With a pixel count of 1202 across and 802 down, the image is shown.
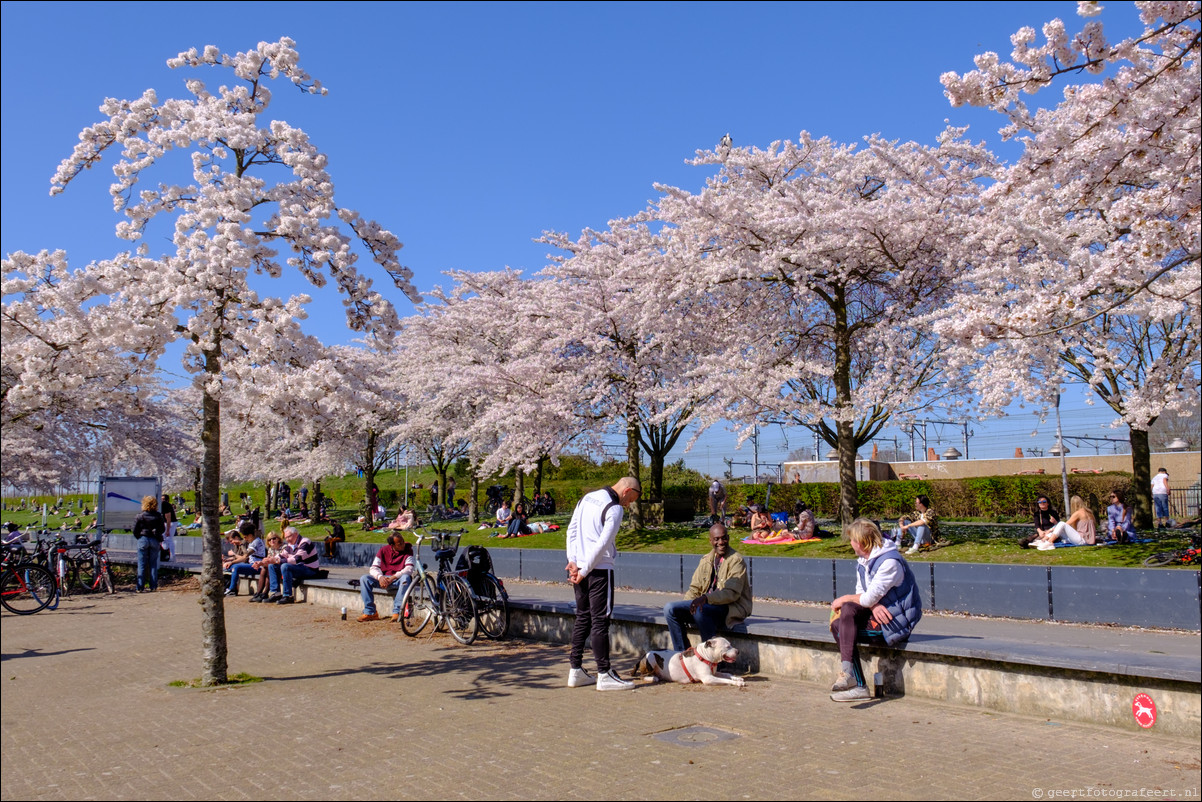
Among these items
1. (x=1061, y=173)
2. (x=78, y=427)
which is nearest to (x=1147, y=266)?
(x=1061, y=173)

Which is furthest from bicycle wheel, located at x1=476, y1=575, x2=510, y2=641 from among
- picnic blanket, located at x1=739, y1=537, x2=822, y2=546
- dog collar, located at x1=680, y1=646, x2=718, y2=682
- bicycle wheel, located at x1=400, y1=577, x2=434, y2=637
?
picnic blanket, located at x1=739, y1=537, x2=822, y2=546

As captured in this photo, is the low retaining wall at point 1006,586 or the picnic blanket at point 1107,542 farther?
the picnic blanket at point 1107,542

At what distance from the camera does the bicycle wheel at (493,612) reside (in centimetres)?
1030

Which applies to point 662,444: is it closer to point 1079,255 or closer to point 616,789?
point 1079,255

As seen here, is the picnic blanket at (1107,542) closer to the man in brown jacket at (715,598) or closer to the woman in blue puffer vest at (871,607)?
the man in brown jacket at (715,598)

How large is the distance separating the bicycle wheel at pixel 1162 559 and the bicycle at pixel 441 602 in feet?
32.1

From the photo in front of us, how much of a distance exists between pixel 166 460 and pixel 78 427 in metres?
7.19

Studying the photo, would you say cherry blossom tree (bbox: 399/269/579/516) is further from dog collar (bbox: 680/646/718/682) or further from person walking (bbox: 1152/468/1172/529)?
dog collar (bbox: 680/646/718/682)

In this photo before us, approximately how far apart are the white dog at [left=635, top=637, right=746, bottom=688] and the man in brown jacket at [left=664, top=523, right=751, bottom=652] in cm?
19

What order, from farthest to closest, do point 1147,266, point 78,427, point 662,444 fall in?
point 662,444
point 78,427
point 1147,266

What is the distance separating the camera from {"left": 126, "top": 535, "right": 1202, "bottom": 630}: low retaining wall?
10.0 m

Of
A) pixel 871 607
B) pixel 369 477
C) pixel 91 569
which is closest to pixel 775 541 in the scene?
pixel 871 607

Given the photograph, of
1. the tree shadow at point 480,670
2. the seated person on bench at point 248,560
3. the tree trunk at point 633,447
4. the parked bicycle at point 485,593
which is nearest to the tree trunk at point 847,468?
the tree trunk at point 633,447

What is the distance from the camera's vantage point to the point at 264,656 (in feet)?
30.0
